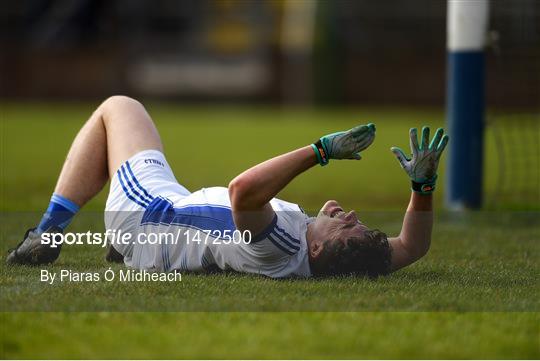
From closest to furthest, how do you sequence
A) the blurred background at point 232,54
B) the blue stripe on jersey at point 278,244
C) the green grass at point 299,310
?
the green grass at point 299,310 < the blue stripe on jersey at point 278,244 < the blurred background at point 232,54

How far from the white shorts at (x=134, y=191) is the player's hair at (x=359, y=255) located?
794 mm

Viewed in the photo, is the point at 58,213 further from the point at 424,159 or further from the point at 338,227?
the point at 424,159

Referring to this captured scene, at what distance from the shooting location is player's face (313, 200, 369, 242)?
427 cm

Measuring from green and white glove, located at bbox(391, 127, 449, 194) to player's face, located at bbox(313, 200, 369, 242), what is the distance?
0.30 m

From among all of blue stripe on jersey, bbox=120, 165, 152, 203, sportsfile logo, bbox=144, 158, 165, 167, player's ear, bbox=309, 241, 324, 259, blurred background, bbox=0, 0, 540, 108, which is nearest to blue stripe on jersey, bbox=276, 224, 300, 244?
player's ear, bbox=309, 241, 324, 259

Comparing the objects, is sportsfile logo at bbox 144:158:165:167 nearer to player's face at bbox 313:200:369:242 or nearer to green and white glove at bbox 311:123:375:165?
player's face at bbox 313:200:369:242

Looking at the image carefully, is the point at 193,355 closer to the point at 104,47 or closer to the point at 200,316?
the point at 200,316

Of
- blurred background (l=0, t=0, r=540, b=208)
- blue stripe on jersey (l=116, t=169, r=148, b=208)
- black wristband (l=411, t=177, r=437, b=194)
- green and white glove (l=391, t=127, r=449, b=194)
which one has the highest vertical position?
green and white glove (l=391, t=127, r=449, b=194)

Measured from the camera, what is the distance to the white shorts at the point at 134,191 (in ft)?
15.0

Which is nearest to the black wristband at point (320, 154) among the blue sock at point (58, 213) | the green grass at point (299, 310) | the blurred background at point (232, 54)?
→ the green grass at point (299, 310)

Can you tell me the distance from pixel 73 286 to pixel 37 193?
14.8ft

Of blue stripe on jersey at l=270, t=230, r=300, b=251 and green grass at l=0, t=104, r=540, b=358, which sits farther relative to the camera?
blue stripe on jersey at l=270, t=230, r=300, b=251

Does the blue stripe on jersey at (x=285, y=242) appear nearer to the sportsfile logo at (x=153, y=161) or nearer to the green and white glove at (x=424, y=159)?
the green and white glove at (x=424, y=159)

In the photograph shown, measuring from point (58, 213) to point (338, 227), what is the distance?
55.7 inches
